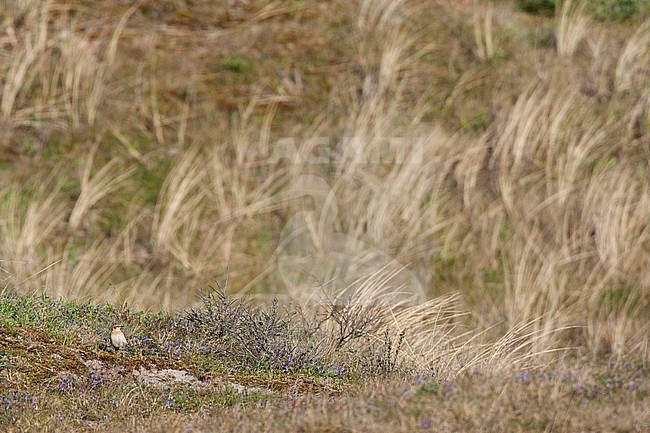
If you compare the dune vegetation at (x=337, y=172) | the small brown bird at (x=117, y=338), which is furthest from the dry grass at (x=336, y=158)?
the small brown bird at (x=117, y=338)

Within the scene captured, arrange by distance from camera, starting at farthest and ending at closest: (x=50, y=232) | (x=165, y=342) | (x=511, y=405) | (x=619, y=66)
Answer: (x=619, y=66)
(x=50, y=232)
(x=165, y=342)
(x=511, y=405)

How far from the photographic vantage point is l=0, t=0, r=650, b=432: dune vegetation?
26.5 ft

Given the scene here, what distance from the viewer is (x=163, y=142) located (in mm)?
11453

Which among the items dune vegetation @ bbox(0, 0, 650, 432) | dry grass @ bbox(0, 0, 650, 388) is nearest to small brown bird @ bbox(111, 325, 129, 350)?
dune vegetation @ bbox(0, 0, 650, 432)

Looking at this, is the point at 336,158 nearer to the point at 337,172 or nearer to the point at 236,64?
the point at 337,172

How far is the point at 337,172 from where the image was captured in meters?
Answer: 10.9

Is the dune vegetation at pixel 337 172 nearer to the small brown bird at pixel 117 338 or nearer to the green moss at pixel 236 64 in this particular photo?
the green moss at pixel 236 64

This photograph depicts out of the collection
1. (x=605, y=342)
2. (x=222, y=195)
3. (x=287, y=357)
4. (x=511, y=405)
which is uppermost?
(x=511, y=405)

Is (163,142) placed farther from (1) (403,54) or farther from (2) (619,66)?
(2) (619,66)

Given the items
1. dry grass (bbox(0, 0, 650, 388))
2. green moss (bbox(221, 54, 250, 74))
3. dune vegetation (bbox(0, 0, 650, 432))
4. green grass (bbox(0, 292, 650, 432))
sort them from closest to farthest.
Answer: green grass (bbox(0, 292, 650, 432)) → dune vegetation (bbox(0, 0, 650, 432)) → dry grass (bbox(0, 0, 650, 388)) → green moss (bbox(221, 54, 250, 74))

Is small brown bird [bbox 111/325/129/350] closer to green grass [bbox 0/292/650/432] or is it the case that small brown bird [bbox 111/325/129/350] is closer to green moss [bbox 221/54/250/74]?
green grass [bbox 0/292/650/432]

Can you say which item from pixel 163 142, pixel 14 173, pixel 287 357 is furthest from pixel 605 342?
pixel 14 173

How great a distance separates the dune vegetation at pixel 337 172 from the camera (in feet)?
26.5

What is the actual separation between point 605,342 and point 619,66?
4.40 meters
